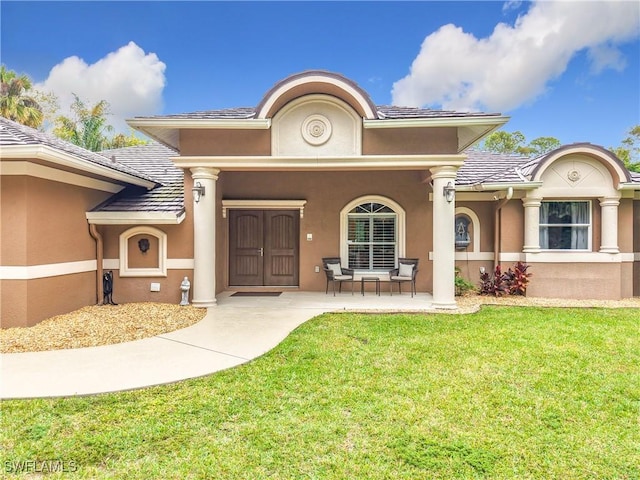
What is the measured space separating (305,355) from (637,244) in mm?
10953

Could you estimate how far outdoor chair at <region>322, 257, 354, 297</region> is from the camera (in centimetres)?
991

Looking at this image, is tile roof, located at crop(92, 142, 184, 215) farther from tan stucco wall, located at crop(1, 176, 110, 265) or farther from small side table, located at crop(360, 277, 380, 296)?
small side table, located at crop(360, 277, 380, 296)

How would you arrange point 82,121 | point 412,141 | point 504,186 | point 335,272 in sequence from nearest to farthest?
point 412,141 < point 504,186 < point 335,272 < point 82,121

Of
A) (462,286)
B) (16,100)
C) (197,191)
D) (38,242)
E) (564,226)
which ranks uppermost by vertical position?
(16,100)

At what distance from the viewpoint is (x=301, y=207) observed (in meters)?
10.6

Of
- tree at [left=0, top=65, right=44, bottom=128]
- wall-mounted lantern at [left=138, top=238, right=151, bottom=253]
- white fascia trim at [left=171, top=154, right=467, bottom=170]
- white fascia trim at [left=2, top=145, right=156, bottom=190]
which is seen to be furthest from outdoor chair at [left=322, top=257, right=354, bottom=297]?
tree at [left=0, top=65, right=44, bottom=128]

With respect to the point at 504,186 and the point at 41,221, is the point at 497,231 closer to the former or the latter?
the point at 504,186

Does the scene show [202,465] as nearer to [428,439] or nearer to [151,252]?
[428,439]

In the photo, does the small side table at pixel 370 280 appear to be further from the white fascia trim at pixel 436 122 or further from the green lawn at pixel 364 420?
the green lawn at pixel 364 420

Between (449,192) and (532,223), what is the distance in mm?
3711

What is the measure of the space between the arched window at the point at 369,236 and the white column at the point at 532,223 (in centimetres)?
358

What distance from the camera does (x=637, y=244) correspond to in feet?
34.4

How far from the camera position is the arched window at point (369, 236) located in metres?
10.6

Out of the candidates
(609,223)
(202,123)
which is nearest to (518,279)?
(609,223)
